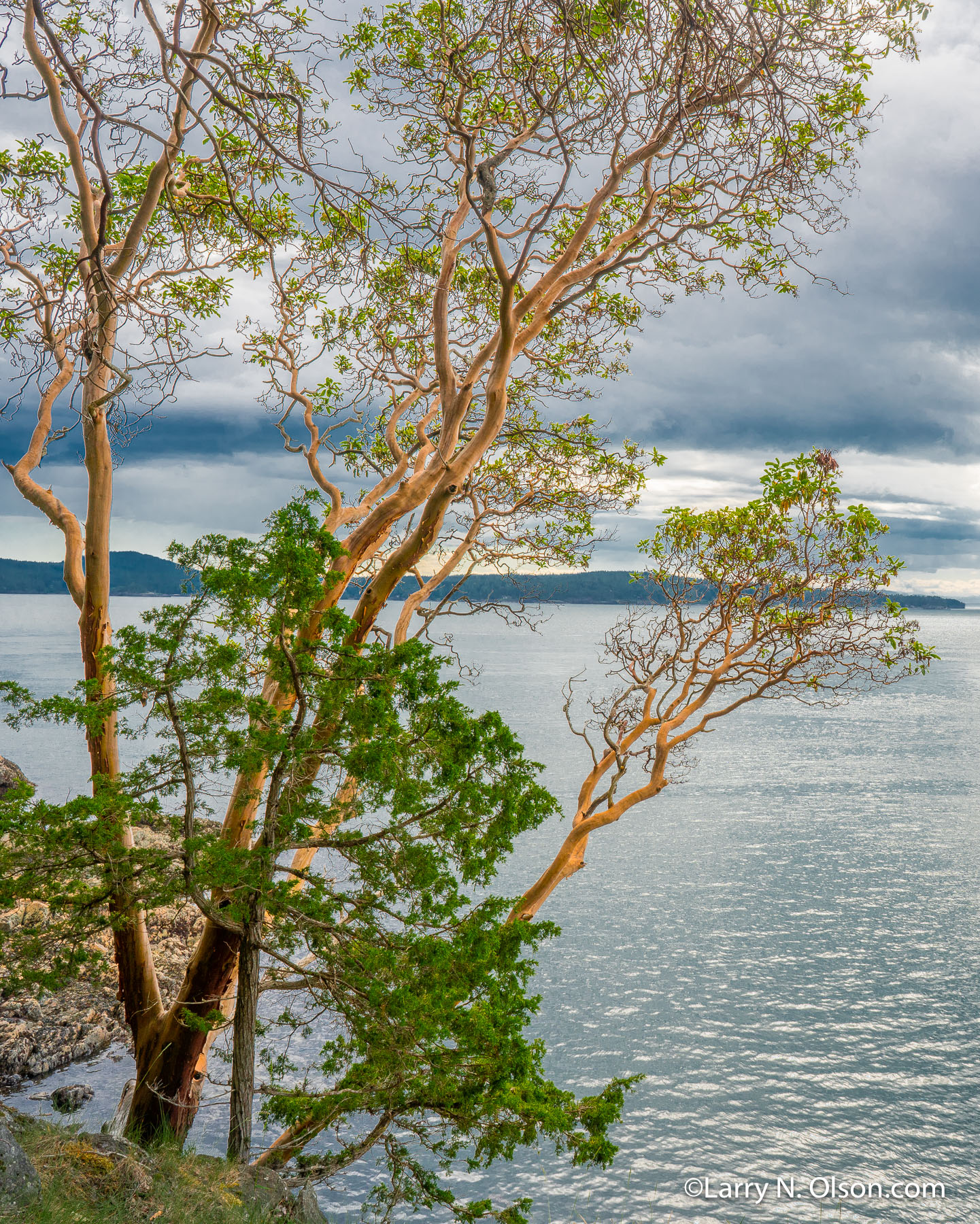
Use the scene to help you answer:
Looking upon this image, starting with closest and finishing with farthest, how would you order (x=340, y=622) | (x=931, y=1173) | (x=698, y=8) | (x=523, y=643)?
(x=698, y=8)
(x=340, y=622)
(x=931, y=1173)
(x=523, y=643)

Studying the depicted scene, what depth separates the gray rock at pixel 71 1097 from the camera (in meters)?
12.4

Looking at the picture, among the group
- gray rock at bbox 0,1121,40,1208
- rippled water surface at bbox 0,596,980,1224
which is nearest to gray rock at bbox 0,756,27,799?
rippled water surface at bbox 0,596,980,1224

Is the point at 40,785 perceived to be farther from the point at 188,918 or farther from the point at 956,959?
the point at 956,959

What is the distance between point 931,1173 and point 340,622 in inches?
515

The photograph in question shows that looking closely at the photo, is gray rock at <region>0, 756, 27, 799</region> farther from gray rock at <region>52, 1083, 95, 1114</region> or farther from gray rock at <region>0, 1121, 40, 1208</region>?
gray rock at <region>0, 1121, 40, 1208</region>

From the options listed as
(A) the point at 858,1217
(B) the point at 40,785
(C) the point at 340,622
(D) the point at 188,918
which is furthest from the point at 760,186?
(B) the point at 40,785

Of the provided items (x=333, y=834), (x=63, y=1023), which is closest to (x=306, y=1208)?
(x=333, y=834)

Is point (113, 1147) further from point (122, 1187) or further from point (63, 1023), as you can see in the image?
point (63, 1023)

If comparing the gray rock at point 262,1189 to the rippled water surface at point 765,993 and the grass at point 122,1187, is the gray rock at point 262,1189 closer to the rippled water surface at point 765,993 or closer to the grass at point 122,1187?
the grass at point 122,1187

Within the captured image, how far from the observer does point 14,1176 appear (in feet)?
15.4

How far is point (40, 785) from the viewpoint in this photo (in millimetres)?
33406

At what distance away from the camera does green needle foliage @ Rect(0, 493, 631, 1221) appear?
229 inches

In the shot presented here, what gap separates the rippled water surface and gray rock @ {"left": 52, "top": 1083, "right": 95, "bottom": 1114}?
1.06ft

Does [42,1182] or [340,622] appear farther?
[340,622]
